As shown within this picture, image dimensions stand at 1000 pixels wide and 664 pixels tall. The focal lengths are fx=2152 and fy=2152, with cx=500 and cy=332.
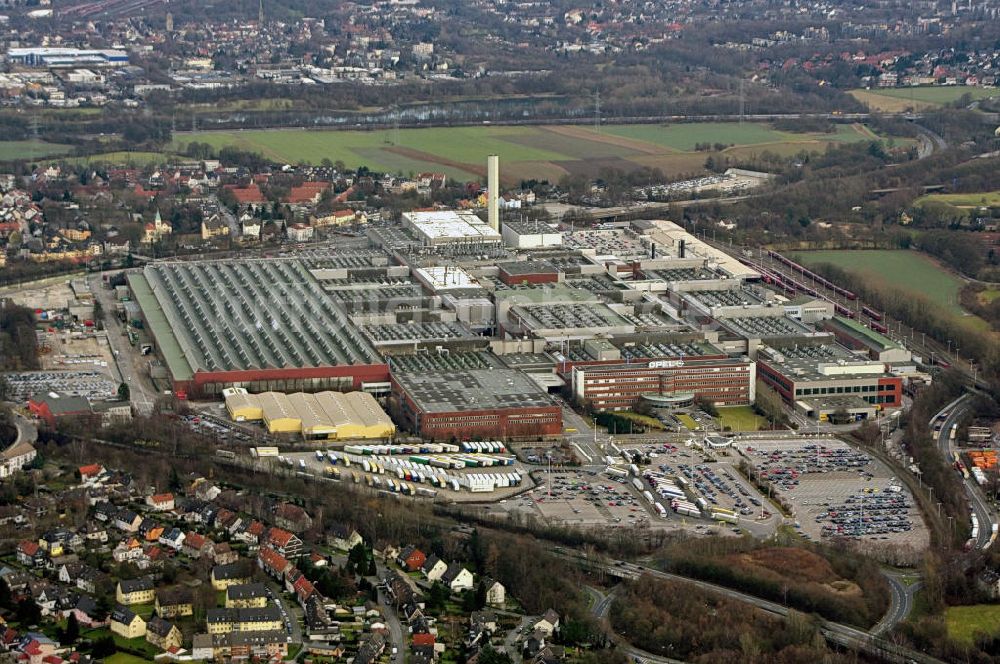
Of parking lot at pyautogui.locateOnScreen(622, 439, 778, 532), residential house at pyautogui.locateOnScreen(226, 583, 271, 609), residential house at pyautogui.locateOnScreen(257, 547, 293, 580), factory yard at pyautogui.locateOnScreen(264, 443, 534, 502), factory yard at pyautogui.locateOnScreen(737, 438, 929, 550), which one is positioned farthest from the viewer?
factory yard at pyautogui.locateOnScreen(264, 443, 534, 502)

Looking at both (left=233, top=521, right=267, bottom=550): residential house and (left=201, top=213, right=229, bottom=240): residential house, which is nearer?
(left=233, top=521, right=267, bottom=550): residential house

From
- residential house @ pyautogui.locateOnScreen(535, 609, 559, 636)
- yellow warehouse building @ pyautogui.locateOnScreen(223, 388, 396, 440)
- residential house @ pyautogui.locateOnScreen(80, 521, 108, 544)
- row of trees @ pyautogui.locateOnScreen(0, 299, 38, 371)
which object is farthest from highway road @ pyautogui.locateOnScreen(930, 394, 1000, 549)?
row of trees @ pyautogui.locateOnScreen(0, 299, 38, 371)

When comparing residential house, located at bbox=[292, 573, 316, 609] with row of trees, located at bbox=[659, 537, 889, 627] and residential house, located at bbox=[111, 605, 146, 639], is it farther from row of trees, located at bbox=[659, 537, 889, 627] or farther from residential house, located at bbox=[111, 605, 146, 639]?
A: row of trees, located at bbox=[659, 537, 889, 627]

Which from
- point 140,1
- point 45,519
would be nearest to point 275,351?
point 45,519

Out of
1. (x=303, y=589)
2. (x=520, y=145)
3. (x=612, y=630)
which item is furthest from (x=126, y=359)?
(x=520, y=145)

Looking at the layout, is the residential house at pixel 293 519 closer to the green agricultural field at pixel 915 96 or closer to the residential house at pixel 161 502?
the residential house at pixel 161 502

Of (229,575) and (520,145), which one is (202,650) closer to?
(229,575)
